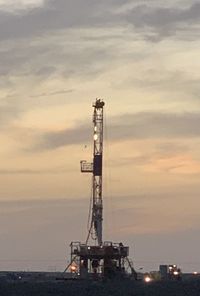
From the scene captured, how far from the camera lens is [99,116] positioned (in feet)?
354

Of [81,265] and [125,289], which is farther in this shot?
[81,265]

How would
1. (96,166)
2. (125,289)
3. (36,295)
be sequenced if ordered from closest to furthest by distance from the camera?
(36,295) → (125,289) → (96,166)

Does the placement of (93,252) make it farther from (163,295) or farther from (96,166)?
(163,295)

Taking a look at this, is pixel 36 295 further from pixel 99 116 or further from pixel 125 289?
pixel 99 116

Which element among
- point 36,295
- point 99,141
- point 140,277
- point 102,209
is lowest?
point 36,295

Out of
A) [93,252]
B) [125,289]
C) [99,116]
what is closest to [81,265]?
[93,252]

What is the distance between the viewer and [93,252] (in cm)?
9700

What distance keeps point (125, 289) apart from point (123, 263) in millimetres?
30245

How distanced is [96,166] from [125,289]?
129 ft

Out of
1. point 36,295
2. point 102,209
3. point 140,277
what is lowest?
point 36,295

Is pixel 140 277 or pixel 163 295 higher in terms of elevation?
pixel 140 277

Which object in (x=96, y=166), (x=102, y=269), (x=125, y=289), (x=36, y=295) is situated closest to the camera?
(x=36, y=295)

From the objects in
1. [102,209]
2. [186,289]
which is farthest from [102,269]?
[186,289]

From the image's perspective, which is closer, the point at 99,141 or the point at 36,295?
the point at 36,295
